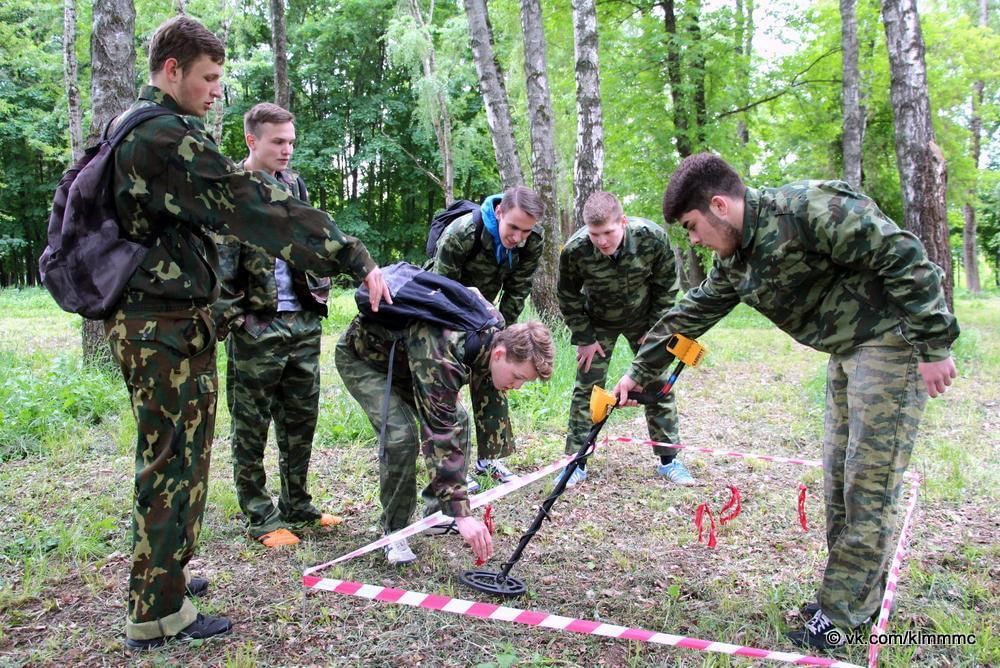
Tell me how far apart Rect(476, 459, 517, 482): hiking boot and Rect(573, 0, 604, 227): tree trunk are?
3.81 m

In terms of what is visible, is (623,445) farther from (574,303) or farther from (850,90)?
(850,90)

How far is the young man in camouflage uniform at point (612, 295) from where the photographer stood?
4.73m

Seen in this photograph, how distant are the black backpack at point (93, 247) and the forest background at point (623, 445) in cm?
139

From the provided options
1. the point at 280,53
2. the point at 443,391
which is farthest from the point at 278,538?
the point at 280,53

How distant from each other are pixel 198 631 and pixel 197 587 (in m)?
0.41

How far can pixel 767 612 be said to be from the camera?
3.10m

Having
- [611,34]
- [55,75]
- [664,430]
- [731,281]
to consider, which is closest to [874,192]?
[611,34]

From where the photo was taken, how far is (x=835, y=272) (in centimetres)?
278

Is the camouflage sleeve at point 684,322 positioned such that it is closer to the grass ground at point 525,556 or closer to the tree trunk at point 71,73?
the grass ground at point 525,556

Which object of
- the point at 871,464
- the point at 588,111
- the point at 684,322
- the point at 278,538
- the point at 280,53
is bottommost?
the point at 278,538

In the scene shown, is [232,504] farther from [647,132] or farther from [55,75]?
[55,75]

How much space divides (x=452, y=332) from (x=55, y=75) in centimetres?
2692

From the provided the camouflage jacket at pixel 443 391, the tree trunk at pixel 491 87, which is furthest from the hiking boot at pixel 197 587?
the tree trunk at pixel 491 87

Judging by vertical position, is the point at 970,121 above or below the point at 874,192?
above
